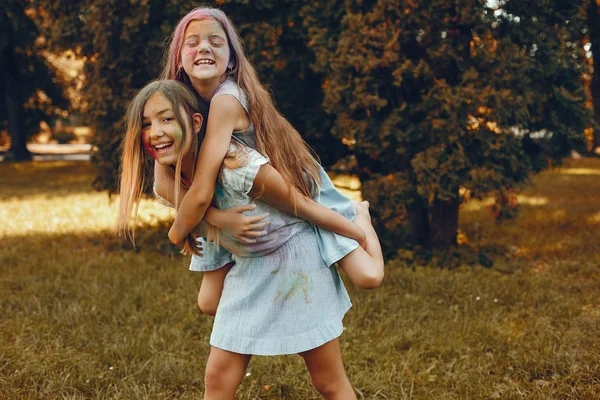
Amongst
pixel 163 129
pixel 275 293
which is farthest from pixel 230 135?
pixel 275 293

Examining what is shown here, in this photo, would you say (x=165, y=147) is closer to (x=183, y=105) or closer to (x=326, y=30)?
(x=183, y=105)

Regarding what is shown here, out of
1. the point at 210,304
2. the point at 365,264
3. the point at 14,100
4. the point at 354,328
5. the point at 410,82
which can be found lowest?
the point at 14,100

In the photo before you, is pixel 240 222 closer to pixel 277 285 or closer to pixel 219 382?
pixel 277 285

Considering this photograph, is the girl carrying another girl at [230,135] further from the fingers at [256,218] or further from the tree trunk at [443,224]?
the tree trunk at [443,224]

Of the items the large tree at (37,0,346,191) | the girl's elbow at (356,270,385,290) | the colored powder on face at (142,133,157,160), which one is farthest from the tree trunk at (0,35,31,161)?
the girl's elbow at (356,270,385,290)

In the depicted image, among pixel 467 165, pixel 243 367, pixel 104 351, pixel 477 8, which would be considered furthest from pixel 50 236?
pixel 243 367

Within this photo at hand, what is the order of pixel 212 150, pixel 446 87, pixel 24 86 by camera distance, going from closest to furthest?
pixel 212 150 < pixel 446 87 < pixel 24 86

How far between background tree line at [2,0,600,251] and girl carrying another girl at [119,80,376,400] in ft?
9.99

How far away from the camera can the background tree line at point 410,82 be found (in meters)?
4.98

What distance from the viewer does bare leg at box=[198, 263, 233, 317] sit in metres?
2.27

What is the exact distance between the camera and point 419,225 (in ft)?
19.3

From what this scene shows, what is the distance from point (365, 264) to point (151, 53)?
13.7 feet

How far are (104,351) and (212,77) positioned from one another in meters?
2.16

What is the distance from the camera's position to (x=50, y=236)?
6945mm
